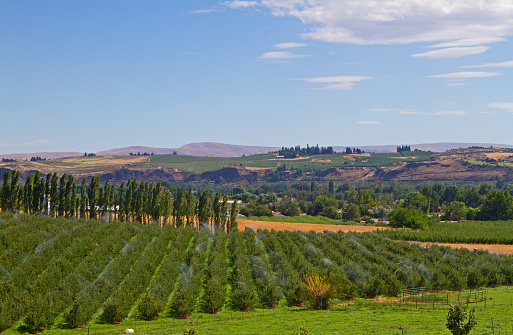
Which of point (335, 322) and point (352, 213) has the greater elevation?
point (335, 322)

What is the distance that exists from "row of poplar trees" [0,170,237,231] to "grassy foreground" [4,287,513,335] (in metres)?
58.9

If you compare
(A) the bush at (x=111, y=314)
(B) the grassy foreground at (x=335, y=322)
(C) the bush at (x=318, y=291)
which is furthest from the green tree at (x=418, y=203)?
(A) the bush at (x=111, y=314)

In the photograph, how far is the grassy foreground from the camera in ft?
130

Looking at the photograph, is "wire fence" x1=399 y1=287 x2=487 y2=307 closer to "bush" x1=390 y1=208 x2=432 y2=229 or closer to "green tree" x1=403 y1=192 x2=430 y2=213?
"bush" x1=390 y1=208 x2=432 y2=229

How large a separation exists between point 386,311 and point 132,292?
81.0 ft

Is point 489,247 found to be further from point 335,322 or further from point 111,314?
point 111,314

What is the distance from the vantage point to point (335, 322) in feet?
140

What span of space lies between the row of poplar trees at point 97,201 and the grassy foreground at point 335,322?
193ft

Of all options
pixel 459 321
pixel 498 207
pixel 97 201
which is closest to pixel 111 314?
pixel 459 321

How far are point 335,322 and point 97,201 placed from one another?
7214 cm

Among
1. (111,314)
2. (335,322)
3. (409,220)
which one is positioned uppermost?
(111,314)

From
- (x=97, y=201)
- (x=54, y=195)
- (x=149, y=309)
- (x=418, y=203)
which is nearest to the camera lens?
(x=149, y=309)

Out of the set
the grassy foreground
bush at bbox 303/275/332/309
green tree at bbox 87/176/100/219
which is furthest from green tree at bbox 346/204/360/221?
bush at bbox 303/275/332/309

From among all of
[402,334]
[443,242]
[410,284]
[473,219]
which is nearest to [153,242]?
[410,284]
